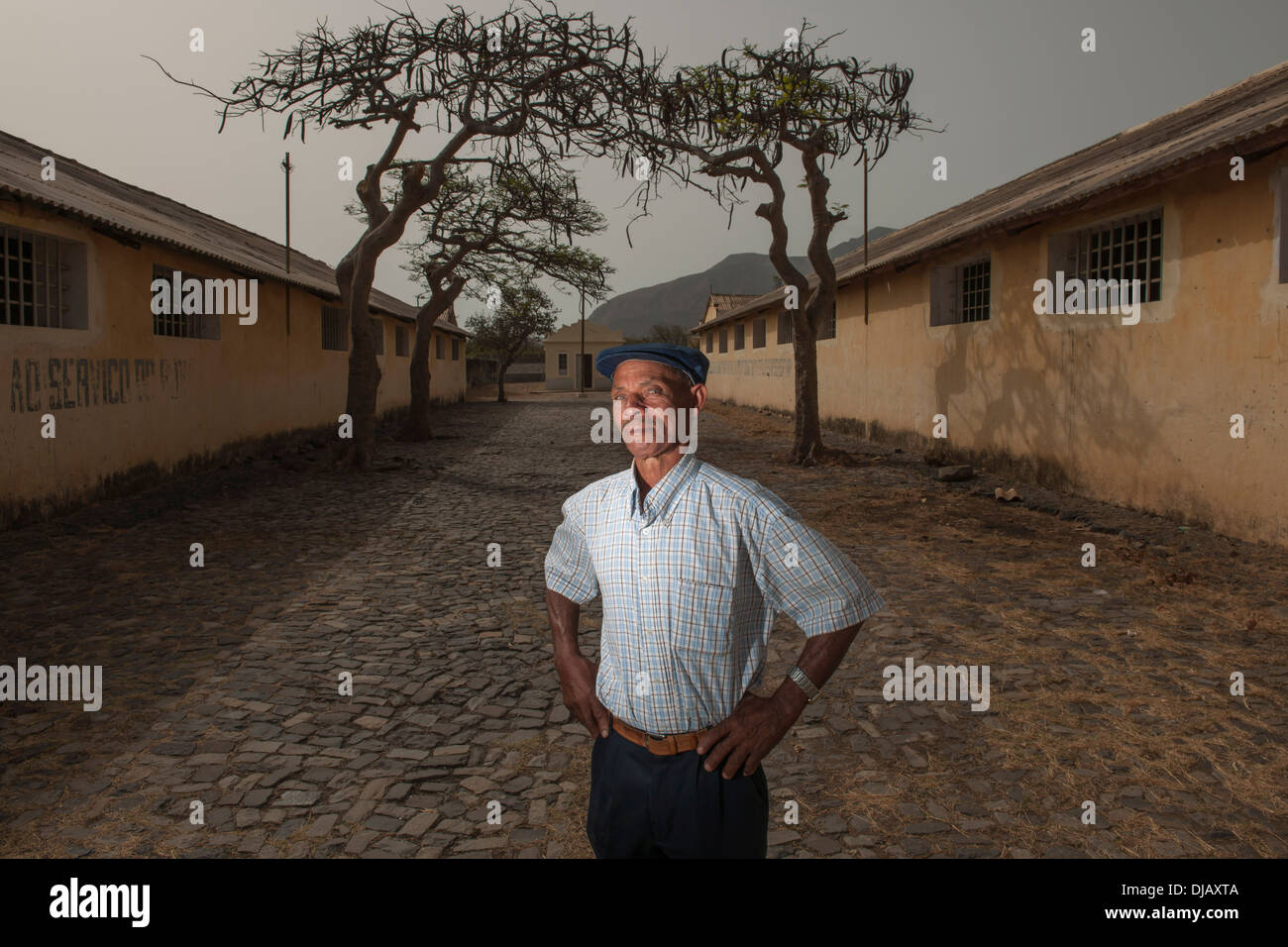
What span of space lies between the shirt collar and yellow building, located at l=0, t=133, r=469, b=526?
877 centimetres

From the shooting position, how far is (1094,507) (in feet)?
33.8

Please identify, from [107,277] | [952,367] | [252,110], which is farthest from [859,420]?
[107,277]

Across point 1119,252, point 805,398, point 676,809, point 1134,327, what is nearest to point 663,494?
point 676,809

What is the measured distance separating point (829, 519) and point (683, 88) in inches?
268

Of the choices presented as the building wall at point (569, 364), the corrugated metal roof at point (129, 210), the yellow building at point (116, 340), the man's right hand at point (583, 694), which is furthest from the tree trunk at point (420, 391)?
the building wall at point (569, 364)

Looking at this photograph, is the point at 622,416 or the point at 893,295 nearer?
the point at 622,416

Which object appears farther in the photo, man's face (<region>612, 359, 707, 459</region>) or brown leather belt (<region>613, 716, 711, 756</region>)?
man's face (<region>612, 359, 707, 459</region>)

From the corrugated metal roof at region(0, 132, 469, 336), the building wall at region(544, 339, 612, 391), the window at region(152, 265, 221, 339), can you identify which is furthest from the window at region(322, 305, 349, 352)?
the building wall at region(544, 339, 612, 391)

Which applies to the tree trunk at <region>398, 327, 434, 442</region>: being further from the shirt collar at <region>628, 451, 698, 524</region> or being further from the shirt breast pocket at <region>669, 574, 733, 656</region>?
the shirt breast pocket at <region>669, 574, 733, 656</region>

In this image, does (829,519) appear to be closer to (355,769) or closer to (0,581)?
(355,769)

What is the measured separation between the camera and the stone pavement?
3305mm

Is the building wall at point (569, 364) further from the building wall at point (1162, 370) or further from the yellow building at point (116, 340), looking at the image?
the building wall at point (1162, 370)

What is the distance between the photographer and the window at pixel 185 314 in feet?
42.1

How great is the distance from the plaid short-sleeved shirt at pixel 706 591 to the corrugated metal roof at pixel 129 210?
8.80 meters
